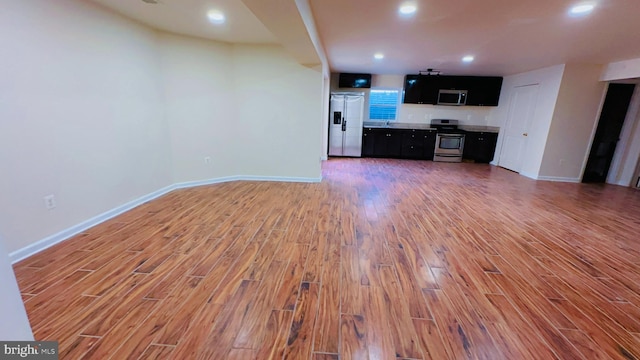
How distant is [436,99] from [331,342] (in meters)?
7.46

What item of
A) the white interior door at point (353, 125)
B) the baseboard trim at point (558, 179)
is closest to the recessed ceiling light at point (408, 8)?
the white interior door at point (353, 125)

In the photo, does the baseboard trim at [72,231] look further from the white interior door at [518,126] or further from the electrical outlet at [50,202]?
the white interior door at [518,126]

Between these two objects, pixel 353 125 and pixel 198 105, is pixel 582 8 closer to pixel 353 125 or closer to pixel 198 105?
pixel 198 105

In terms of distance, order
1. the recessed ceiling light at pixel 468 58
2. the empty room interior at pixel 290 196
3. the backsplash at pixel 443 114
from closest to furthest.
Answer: the empty room interior at pixel 290 196
the recessed ceiling light at pixel 468 58
the backsplash at pixel 443 114

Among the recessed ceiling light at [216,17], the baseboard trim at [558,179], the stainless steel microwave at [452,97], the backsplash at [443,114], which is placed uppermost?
the recessed ceiling light at [216,17]

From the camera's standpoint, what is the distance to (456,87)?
7273 mm

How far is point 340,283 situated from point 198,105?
3.73 meters

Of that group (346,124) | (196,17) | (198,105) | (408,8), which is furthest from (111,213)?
(346,124)

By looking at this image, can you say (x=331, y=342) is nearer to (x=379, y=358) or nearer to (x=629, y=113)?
(x=379, y=358)

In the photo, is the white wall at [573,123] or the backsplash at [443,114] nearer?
the white wall at [573,123]

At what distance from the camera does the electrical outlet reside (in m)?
2.48

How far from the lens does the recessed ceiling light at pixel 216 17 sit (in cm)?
296

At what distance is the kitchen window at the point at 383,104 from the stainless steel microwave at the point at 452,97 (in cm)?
Answer: 119

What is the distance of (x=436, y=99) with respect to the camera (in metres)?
7.43
